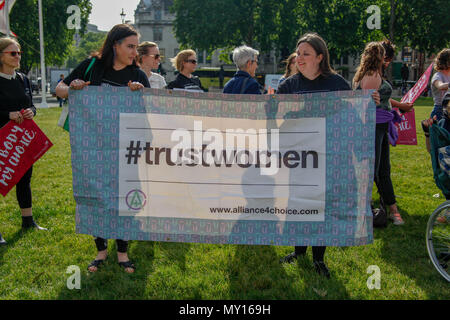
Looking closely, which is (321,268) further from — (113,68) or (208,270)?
(113,68)

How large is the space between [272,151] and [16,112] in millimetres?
3103

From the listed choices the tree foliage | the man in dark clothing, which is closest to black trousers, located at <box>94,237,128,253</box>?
the man in dark clothing

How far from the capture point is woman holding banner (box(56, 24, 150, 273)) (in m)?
4.28

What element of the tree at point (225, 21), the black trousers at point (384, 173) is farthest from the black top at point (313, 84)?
the tree at point (225, 21)

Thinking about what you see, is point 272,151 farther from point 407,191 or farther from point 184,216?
point 407,191

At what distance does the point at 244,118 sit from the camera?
409cm

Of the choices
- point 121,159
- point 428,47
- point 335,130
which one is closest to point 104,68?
point 121,159

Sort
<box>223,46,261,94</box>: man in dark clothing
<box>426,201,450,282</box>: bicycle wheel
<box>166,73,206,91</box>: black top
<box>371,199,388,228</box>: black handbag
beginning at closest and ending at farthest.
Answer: <box>426,201,450,282</box>: bicycle wheel → <box>223,46,261,94</box>: man in dark clothing → <box>371,199,388,228</box>: black handbag → <box>166,73,206,91</box>: black top

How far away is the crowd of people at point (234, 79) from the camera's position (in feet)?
14.0

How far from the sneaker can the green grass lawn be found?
3.5 inches

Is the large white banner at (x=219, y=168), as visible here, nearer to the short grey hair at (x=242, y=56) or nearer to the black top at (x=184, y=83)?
the short grey hair at (x=242, y=56)

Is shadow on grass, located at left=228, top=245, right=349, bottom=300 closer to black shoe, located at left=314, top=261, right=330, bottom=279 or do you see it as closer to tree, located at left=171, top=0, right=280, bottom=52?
black shoe, located at left=314, top=261, right=330, bottom=279

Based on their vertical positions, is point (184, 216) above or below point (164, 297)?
above

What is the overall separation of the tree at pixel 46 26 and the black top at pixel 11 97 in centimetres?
3201
